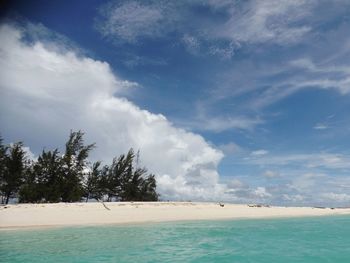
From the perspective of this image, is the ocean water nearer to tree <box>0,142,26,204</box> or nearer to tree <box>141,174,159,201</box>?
tree <box>0,142,26,204</box>

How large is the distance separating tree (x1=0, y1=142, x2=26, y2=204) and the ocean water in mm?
22592

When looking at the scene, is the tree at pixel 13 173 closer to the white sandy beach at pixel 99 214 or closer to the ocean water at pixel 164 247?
the white sandy beach at pixel 99 214

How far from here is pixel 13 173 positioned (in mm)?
45000

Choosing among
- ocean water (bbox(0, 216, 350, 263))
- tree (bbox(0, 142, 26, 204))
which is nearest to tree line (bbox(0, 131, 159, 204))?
tree (bbox(0, 142, 26, 204))

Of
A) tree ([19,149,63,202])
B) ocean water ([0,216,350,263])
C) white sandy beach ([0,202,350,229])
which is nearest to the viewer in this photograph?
ocean water ([0,216,350,263])

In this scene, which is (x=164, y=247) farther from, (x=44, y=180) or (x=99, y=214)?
(x=44, y=180)

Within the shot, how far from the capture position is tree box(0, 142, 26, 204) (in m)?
44.4

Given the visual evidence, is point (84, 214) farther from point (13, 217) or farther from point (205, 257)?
point (205, 257)

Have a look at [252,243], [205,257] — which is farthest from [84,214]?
[205,257]

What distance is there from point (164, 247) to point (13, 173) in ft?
108

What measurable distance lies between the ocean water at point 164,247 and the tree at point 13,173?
22592 mm

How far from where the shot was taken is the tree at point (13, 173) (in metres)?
44.4

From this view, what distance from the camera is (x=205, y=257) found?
51.9ft

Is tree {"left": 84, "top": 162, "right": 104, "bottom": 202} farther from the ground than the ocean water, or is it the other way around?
tree {"left": 84, "top": 162, "right": 104, "bottom": 202}
